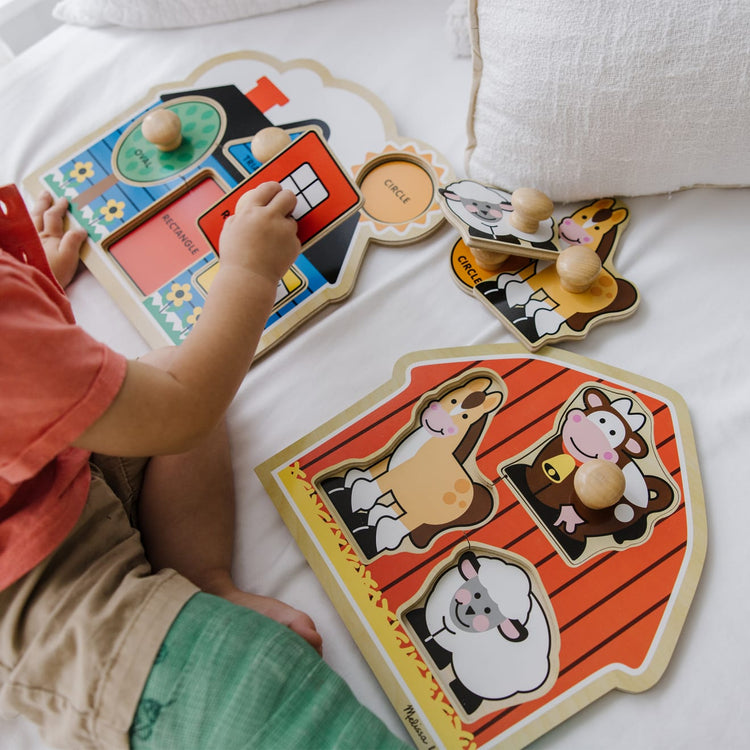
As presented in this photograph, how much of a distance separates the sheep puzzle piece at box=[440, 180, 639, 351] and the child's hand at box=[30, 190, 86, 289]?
1.28 feet

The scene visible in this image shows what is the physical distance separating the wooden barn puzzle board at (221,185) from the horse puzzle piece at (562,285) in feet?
0.28

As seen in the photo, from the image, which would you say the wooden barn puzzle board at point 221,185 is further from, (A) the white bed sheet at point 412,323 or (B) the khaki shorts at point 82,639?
(B) the khaki shorts at point 82,639

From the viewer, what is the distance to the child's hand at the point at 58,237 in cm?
78

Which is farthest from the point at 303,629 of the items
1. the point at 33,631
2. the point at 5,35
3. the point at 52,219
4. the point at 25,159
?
the point at 5,35

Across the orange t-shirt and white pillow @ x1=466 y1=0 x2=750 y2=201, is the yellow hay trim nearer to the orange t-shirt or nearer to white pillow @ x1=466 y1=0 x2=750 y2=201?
the orange t-shirt

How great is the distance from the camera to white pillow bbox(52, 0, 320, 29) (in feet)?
2.94

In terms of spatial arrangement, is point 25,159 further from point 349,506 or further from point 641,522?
point 641,522

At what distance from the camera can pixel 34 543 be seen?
54cm

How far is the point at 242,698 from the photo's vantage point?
0.50 meters

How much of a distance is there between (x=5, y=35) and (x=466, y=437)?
879 mm

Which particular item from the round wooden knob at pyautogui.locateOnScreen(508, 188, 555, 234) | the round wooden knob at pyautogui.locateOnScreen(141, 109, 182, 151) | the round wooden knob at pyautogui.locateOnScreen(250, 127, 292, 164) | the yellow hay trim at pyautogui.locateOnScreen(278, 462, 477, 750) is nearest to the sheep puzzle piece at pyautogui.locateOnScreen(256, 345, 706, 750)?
the yellow hay trim at pyautogui.locateOnScreen(278, 462, 477, 750)

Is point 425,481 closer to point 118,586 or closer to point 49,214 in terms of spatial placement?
point 118,586

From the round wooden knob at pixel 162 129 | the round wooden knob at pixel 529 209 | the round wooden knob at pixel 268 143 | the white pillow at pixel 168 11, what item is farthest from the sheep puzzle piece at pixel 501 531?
the white pillow at pixel 168 11

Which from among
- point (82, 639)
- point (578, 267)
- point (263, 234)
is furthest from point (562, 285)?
point (82, 639)
